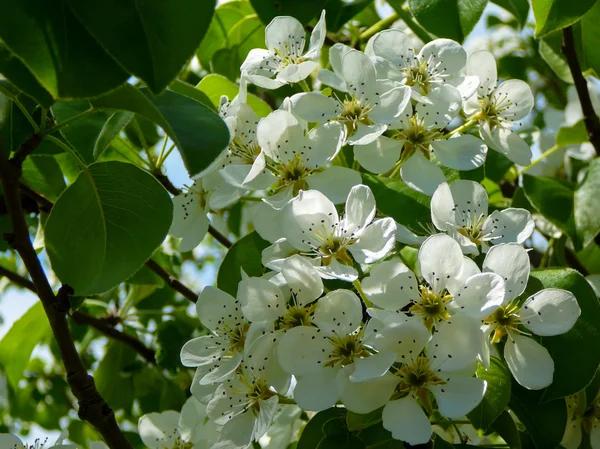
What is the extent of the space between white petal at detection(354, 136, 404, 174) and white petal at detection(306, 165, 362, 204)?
3 cm

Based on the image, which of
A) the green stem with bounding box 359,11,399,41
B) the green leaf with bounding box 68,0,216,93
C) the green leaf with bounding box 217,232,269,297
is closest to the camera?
the green leaf with bounding box 68,0,216,93

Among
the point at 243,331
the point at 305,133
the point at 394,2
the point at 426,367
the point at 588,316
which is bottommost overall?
the point at 588,316

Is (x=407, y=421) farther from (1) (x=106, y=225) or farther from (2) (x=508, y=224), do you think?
(1) (x=106, y=225)

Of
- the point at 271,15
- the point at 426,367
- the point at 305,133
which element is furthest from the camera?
the point at 271,15

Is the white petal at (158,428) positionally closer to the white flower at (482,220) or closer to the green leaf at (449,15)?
the white flower at (482,220)

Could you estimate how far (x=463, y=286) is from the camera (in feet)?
3.06

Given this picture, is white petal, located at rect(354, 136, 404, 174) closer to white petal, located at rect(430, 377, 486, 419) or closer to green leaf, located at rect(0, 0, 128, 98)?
white petal, located at rect(430, 377, 486, 419)

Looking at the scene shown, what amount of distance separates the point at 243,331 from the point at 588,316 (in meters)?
0.47

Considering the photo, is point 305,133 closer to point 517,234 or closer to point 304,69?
point 304,69

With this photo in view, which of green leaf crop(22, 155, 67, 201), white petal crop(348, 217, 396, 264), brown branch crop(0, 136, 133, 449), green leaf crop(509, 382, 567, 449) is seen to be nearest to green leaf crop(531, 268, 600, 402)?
green leaf crop(509, 382, 567, 449)

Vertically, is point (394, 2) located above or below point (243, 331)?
above

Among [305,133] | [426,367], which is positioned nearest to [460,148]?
[305,133]

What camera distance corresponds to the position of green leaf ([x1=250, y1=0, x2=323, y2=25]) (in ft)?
4.66

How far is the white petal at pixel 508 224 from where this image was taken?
111 centimetres
